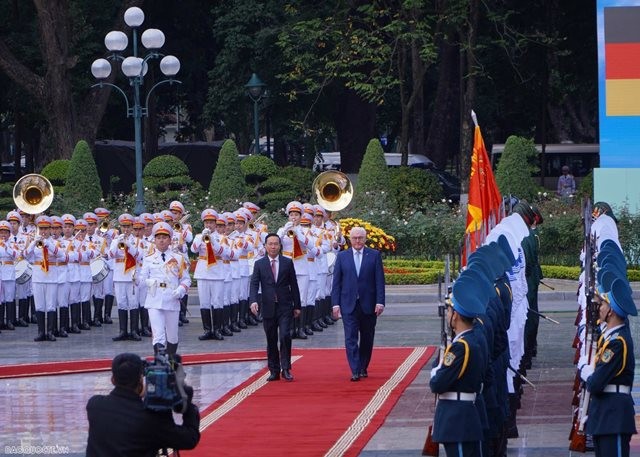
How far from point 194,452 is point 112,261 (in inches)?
483

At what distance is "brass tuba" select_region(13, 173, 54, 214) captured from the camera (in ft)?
90.1

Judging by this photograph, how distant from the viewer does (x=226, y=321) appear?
930 inches

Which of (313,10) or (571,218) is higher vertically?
(313,10)

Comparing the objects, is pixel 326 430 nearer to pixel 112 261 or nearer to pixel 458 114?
pixel 112 261

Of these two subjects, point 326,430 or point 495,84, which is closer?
point 326,430

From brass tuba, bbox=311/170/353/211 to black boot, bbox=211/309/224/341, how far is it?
5.30 m

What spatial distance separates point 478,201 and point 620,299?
445cm

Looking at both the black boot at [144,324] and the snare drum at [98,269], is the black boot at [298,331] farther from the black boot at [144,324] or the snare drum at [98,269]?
the snare drum at [98,269]

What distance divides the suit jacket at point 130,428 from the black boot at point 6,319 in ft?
56.3

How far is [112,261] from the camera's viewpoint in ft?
82.6

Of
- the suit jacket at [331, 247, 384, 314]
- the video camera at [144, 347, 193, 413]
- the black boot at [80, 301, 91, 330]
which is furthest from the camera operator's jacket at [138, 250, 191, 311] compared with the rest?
the video camera at [144, 347, 193, 413]

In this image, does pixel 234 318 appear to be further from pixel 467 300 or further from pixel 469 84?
pixel 469 84

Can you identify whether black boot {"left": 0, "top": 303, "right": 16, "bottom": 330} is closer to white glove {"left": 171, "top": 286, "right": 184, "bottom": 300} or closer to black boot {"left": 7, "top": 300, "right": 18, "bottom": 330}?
black boot {"left": 7, "top": 300, "right": 18, "bottom": 330}

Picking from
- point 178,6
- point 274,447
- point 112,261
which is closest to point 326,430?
point 274,447
